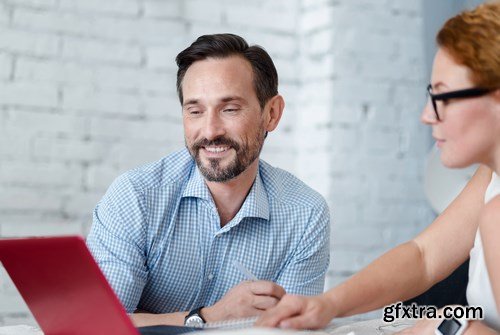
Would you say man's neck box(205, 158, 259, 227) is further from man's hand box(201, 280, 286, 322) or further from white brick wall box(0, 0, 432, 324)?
white brick wall box(0, 0, 432, 324)

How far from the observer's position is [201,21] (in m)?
2.87

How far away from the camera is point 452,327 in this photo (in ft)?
3.61

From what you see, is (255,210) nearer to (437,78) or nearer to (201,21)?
(437,78)

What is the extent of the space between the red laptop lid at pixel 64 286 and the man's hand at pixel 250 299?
0.51m

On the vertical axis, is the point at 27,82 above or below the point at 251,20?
below

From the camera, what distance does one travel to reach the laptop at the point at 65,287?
1.00m

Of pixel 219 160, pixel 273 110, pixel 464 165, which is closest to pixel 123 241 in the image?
pixel 219 160

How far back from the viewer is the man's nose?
187cm

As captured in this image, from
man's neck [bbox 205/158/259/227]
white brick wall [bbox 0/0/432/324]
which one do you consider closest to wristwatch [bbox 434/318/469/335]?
man's neck [bbox 205/158/259/227]

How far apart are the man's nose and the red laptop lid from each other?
30.0 inches

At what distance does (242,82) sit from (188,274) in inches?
19.6

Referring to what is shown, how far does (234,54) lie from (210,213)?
1.37ft

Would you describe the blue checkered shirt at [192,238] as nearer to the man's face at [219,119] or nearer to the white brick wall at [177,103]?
the man's face at [219,119]

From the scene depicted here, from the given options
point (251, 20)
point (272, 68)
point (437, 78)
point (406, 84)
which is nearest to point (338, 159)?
point (406, 84)
